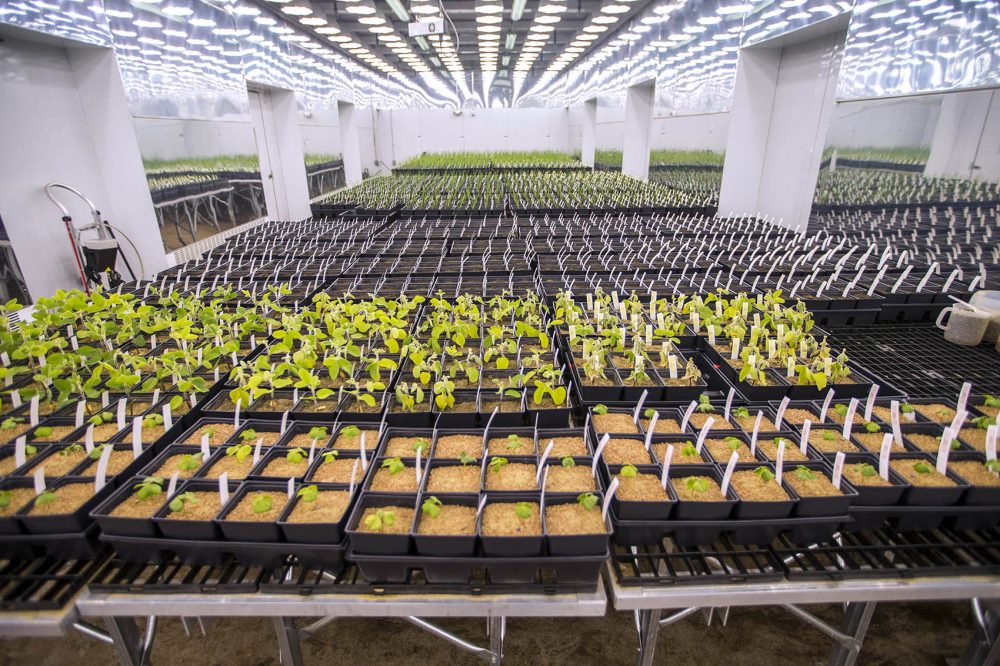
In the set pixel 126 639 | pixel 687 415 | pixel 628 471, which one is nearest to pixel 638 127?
pixel 687 415

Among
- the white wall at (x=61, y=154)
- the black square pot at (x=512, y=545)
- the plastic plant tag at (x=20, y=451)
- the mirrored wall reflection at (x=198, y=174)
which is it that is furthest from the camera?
the mirrored wall reflection at (x=198, y=174)

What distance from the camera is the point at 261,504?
145 cm

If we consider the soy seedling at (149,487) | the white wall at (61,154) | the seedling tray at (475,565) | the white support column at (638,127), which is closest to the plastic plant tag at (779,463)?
the seedling tray at (475,565)

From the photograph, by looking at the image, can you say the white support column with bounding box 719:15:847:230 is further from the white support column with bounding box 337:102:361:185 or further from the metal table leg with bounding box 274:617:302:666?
the white support column with bounding box 337:102:361:185

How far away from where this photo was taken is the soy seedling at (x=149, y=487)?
153 cm

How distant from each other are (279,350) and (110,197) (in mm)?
3881

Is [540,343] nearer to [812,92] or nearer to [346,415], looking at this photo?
[346,415]

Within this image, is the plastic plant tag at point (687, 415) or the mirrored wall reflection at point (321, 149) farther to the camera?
the mirrored wall reflection at point (321, 149)

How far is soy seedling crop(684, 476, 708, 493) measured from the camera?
1.52 meters

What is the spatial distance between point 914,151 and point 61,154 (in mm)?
7201

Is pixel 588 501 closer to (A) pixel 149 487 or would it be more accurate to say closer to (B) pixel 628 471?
(B) pixel 628 471

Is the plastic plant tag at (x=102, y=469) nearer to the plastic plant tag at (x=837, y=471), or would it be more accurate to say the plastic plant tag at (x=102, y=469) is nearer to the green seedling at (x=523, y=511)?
the green seedling at (x=523, y=511)

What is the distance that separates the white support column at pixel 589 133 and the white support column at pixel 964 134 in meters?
12.8

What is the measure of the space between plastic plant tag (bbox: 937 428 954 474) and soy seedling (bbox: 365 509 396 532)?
1.75m
